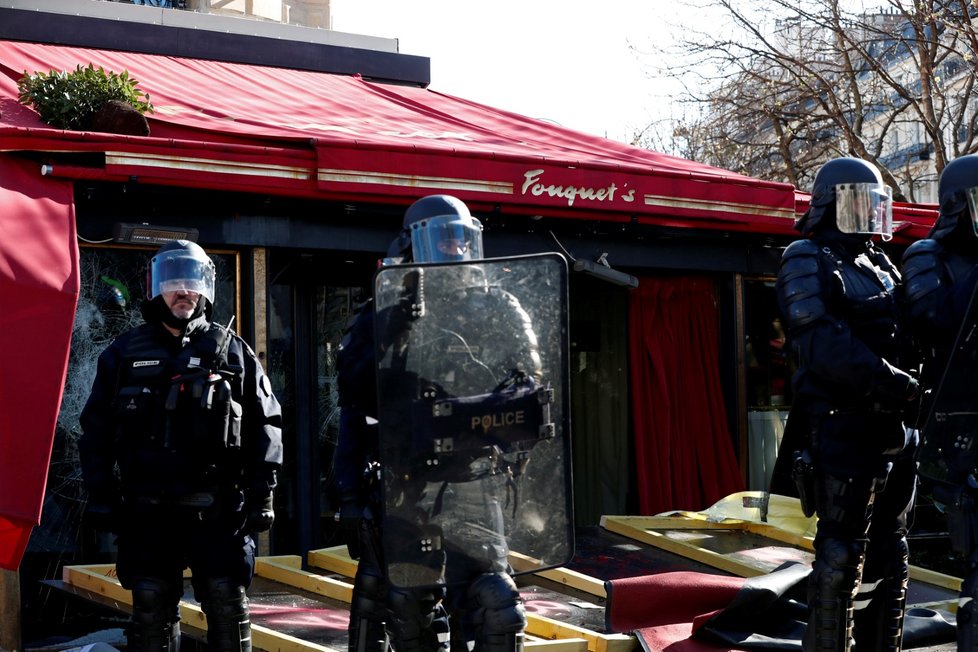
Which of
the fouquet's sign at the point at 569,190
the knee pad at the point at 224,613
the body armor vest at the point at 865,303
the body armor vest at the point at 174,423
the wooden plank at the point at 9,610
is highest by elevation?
the fouquet's sign at the point at 569,190

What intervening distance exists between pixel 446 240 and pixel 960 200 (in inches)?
88.3

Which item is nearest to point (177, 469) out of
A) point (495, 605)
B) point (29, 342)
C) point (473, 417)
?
point (473, 417)

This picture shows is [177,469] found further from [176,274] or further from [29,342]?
[29,342]

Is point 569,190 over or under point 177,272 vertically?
over

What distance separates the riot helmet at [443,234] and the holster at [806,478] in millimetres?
1737

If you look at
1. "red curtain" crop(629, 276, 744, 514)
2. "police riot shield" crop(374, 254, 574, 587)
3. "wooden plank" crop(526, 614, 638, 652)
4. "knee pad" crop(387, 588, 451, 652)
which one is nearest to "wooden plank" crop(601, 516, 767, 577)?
"red curtain" crop(629, 276, 744, 514)

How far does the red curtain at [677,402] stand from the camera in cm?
1060

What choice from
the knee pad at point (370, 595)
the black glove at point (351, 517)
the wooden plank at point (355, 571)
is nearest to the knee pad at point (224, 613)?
the knee pad at point (370, 595)

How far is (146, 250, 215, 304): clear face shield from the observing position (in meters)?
5.53

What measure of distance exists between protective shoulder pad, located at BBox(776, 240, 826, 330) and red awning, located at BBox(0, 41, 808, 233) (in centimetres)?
357

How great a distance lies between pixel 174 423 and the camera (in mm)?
5426

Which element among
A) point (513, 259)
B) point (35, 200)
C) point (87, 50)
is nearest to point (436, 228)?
point (513, 259)

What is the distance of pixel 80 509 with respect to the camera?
796 cm

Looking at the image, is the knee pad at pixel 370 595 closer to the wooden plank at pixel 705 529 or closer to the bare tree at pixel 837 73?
the wooden plank at pixel 705 529
